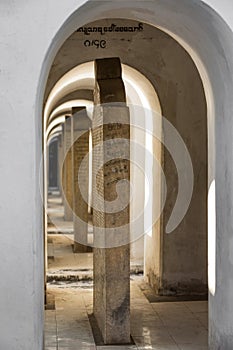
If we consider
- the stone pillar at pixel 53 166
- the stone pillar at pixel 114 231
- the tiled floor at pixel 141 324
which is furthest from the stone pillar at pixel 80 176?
the stone pillar at pixel 53 166

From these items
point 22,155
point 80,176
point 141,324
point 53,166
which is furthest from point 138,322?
point 53,166

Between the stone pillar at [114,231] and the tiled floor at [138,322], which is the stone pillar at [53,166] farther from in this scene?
the stone pillar at [114,231]

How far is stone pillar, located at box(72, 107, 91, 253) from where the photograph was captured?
50.7 ft

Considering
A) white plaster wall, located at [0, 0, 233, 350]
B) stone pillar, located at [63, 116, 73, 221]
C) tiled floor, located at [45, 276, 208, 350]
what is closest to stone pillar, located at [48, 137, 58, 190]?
stone pillar, located at [63, 116, 73, 221]

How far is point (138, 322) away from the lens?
880 centimetres

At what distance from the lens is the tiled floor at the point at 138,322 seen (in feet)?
25.5

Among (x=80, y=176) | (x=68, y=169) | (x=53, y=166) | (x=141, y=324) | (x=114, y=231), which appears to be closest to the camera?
(x=114, y=231)

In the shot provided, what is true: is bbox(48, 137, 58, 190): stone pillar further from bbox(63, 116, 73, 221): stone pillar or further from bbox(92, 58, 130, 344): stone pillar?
bbox(92, 58, 130, 344): stone pillar

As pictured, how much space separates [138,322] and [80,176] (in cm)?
761

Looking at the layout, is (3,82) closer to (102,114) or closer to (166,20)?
(166,20)

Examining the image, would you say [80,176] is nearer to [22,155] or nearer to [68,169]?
[68,169]

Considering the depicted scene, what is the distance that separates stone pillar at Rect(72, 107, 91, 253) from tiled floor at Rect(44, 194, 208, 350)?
382cm

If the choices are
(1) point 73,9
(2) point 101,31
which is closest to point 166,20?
(1) point 73,9

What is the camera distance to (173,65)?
33.8 ft
